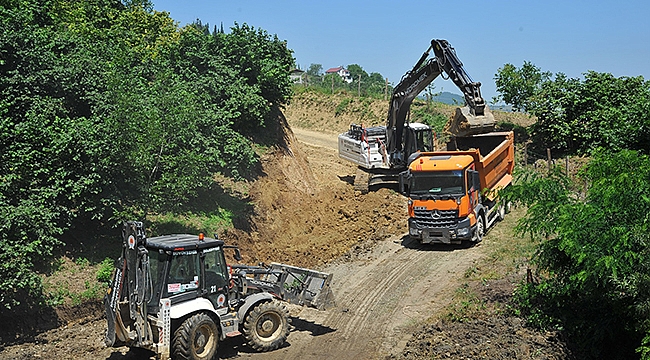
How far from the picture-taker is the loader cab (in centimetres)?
1087

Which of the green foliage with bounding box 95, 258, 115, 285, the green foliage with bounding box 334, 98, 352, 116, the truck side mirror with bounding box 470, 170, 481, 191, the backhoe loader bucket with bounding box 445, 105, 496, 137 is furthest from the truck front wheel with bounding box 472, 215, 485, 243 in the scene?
the green foliage with bounding box 334, 98, 352, 116

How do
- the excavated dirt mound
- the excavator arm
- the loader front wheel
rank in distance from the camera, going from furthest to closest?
the excavator arm
the excavated dirt mound
the loader front wheel

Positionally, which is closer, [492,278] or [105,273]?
[105,273]

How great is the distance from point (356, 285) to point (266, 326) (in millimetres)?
4921

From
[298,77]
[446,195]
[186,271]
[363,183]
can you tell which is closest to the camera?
[186,271]

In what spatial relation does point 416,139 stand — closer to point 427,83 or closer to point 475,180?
point 427,83

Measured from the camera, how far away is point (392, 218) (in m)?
22.3

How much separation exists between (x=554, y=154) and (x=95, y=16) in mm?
24072

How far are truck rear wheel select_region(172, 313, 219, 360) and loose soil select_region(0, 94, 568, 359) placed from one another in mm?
794

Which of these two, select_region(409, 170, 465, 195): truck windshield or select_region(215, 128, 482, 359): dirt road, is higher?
select_region(409, 170, 465, 195): truck windshield

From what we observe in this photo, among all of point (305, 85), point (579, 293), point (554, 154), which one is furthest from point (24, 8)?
point (305, 85)

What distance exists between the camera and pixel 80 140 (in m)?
15.0

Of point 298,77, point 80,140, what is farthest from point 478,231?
point 298,77

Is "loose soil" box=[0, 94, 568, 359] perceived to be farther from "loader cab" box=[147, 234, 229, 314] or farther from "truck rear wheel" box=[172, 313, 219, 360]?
"loader cab" box=[147, 234, 229, 314]
